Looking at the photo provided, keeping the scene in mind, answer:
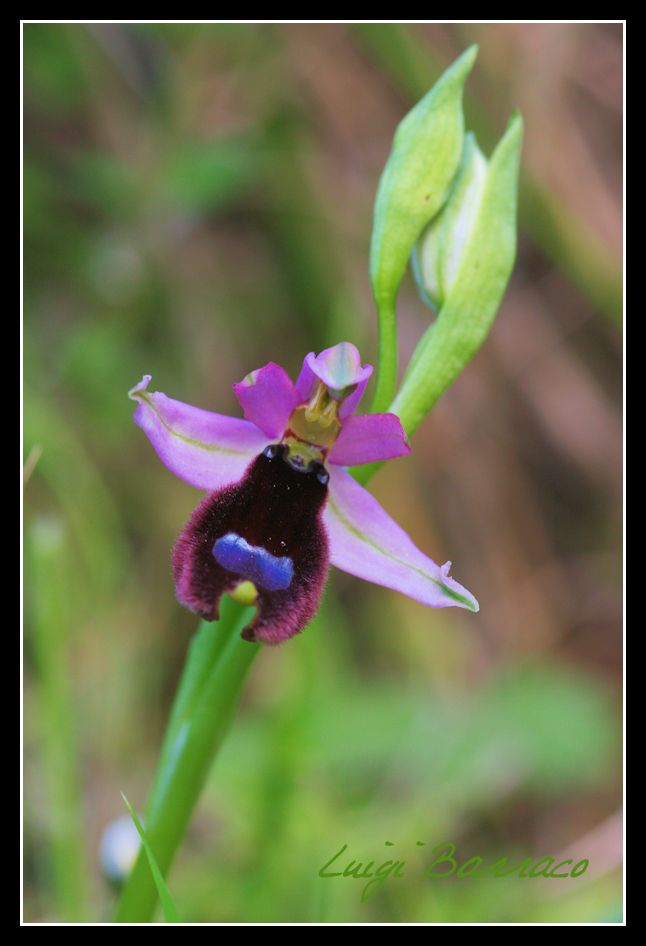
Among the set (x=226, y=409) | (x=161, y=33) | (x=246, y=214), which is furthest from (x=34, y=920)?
(x=161, y=33)

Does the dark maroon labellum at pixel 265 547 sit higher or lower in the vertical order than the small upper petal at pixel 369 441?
lower

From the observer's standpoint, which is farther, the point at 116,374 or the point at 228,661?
the point at 116,374

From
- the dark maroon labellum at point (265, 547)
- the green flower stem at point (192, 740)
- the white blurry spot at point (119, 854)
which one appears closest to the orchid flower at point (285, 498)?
the dark maroon labellum at point (265, 547)

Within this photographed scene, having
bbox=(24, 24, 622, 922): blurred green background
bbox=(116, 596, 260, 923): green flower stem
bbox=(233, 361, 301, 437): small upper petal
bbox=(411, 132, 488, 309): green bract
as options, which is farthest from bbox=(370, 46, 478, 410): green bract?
bbox=(24, 24, 622, 922): blurred green background

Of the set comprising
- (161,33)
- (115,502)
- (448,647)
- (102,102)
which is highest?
(161,33)

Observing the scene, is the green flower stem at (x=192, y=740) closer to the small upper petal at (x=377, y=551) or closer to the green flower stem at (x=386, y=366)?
the small upper petal at (x=377, y=551)
